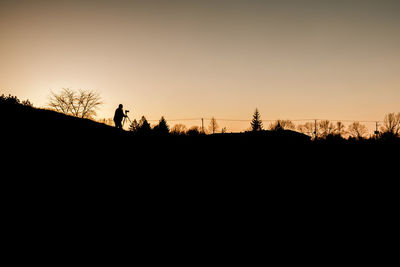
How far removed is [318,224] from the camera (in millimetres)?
5559

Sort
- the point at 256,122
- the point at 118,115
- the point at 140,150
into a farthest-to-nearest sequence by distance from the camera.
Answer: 1. the point at 256,122
2. the point at 118,115
3. the point at 140,150

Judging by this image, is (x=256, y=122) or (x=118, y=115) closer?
(x=118, y=115)

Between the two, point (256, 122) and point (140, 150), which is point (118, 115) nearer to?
point (140, 150)

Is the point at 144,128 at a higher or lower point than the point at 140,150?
higher

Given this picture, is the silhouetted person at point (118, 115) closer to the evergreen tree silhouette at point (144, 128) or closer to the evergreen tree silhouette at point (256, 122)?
the evergreen tree silhouette at point (144, 128)

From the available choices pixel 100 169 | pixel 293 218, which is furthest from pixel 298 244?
pixel 100 169

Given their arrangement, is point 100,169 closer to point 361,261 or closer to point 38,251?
point 38,251

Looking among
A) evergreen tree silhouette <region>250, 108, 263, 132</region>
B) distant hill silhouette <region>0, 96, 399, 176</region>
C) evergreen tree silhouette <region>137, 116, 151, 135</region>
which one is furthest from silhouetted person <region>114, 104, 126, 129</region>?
evergreen tree silhouette <region>250, 108, 263, 132</region>

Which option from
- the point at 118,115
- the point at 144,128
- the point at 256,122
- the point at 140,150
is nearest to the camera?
the point at 140,150

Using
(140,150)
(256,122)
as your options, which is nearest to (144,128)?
(140,150)

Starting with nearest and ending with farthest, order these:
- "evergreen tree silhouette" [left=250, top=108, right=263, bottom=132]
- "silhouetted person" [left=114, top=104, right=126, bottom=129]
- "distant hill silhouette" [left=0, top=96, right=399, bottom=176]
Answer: "distant hill silhouette" [left=0, top=96, right=399, bottom=176]
"silhouetted person" [left=114, top=104, right=126, bottom=129]
"evergreen tree silhouette" [left=250, top=108, right=263, bottom=132]

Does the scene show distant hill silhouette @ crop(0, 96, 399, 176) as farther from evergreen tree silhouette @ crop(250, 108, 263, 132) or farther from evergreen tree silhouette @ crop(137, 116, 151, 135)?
evergreen tree silhouette @ crop(250, 108, 263, 132)

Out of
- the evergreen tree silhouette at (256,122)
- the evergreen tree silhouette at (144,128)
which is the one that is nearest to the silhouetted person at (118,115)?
the evergreen tree silhouette at (144,128)

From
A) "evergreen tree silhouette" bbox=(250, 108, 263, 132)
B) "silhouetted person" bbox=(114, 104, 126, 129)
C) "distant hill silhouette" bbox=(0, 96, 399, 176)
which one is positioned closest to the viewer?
"distant hill silhouette" bbox=(0, 96, 399, 176)
